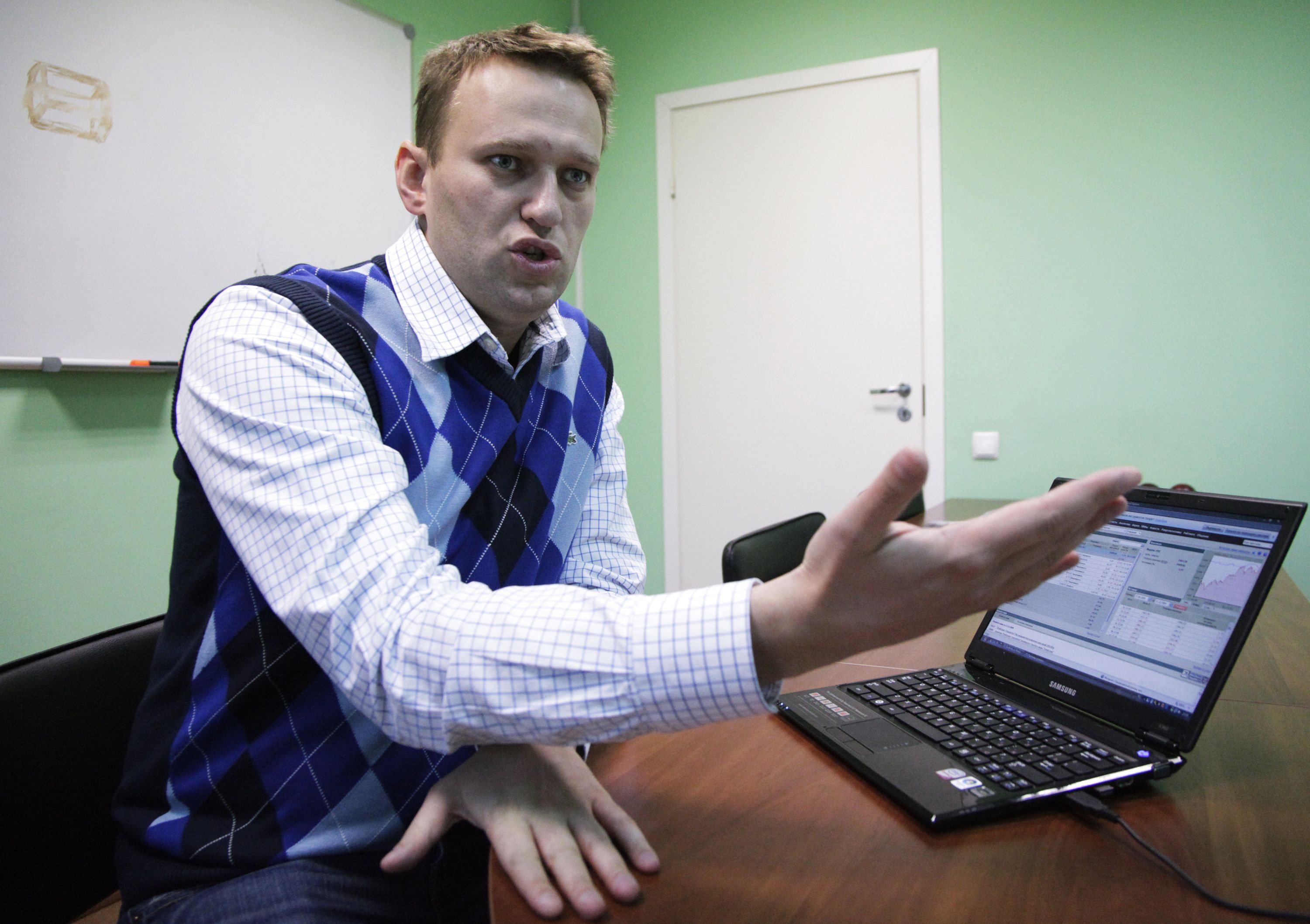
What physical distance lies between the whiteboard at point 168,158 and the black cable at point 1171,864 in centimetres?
211

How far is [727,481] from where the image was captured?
3527 millimetres

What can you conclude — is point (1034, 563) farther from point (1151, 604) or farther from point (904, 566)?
point (1151, 604)

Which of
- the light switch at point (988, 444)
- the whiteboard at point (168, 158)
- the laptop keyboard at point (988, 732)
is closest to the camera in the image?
the laptop keyboard at point (988, 732)

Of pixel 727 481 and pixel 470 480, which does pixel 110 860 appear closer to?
pixel 470 480

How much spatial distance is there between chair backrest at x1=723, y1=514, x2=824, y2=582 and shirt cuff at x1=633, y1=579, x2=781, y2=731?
688 millimetres

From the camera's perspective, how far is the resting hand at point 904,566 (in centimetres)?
51

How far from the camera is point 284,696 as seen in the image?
839 mm

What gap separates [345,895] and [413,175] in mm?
892

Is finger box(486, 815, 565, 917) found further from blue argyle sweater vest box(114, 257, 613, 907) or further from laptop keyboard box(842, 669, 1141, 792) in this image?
laptop keyboard box(842, 669, 1141, 792)

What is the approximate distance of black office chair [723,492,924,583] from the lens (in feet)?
4.53

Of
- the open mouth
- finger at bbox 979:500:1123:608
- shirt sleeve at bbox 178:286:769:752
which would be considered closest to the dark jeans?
shirt sleeve at bbox 178:286:769:752

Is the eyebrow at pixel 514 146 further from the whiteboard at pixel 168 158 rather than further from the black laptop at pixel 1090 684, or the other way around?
the whiteboard at pixel 168 158

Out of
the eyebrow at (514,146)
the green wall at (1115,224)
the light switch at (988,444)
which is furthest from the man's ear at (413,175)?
the light switch at (988,444)

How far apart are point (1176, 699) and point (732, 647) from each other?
1.46 feet
